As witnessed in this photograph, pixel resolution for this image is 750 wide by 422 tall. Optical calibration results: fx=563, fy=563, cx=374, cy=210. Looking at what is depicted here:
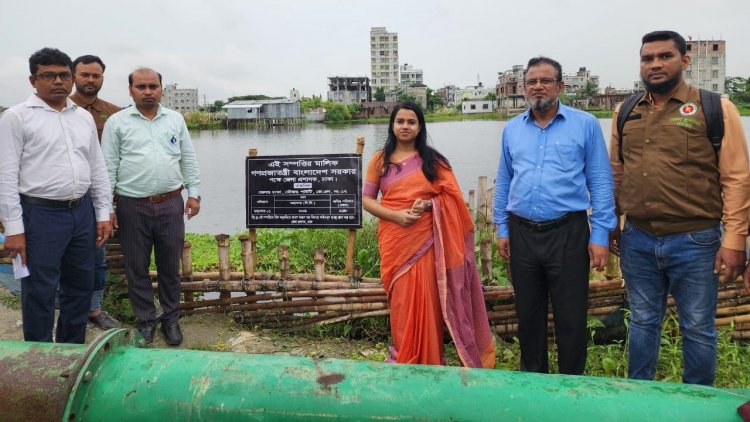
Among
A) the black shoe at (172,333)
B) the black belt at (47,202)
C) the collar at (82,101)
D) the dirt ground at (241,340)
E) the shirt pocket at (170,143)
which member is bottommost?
the dirt ground at (241,340)

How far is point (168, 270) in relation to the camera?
12.9 ft

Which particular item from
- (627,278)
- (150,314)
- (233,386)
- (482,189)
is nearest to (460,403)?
(233,386)

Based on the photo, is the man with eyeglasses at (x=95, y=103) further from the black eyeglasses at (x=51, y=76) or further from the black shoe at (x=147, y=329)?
the black eyeglasses at (x=51, y=76)

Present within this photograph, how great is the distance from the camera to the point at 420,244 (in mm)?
3316

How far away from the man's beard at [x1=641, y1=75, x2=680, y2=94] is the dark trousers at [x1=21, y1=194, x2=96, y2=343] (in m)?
3.08

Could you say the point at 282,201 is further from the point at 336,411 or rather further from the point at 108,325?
the point at 336,411

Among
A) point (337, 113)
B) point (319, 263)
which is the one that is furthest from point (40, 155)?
point (337, 113)

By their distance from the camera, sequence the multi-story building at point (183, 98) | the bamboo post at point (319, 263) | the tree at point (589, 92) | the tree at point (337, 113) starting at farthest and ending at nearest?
1. the multi-story building at point (183, 98)
2. the tree at point (589, 92)
3. the tree at point (337, 113)
4. the bamboo post at point (319, 263)

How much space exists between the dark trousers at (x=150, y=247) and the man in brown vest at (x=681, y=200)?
2.80 metres

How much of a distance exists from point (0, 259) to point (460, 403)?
4675mm

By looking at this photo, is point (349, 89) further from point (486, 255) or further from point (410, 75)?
point (486, 255)

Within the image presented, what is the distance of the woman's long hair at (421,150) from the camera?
3.31 meters

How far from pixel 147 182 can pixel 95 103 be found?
972 mm

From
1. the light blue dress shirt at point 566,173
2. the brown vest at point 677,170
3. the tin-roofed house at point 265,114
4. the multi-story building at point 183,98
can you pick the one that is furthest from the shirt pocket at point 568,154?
the multi-story building at point 183,98
